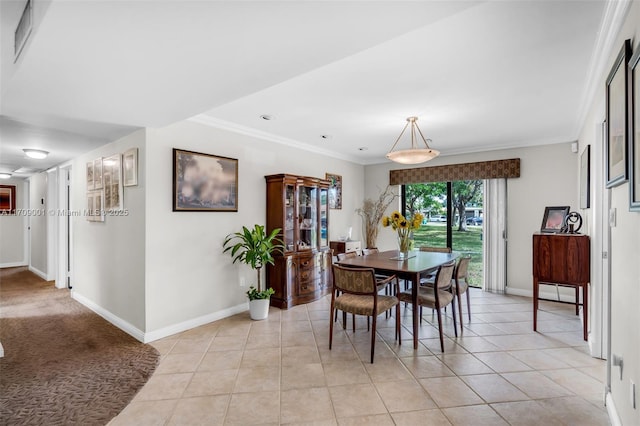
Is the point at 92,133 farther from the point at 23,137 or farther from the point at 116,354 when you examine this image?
the point at 116,354

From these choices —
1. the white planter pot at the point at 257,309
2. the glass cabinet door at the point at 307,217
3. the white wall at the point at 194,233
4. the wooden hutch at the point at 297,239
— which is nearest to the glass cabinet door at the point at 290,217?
the wooden hutch at the point at 297,239

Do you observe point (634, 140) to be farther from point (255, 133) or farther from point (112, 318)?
point (112, 318)

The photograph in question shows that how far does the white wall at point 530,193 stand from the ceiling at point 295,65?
3.13 ft

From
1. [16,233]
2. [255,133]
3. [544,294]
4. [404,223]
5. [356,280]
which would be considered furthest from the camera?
[16,233]

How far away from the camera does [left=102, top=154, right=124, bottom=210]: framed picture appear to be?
3.62 m

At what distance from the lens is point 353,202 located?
21.0 ft

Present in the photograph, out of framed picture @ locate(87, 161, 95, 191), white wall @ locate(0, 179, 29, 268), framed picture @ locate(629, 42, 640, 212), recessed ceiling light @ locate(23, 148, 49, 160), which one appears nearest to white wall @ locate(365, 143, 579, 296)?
framed picture @ locate(629, 42, 640, 212)

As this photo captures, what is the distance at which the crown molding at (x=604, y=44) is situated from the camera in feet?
5.50

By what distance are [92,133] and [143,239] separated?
4.60 ft

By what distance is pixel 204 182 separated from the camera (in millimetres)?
3678

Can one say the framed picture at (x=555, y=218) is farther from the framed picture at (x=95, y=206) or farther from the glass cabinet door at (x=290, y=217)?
the framed picture at (x=95, y=206)

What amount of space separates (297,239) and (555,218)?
A: 344cm

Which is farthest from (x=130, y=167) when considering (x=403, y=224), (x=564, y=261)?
(x=564, y=261)

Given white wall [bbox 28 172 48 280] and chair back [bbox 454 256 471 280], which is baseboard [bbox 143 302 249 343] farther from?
white wall [bbox 28 172 48 280]
